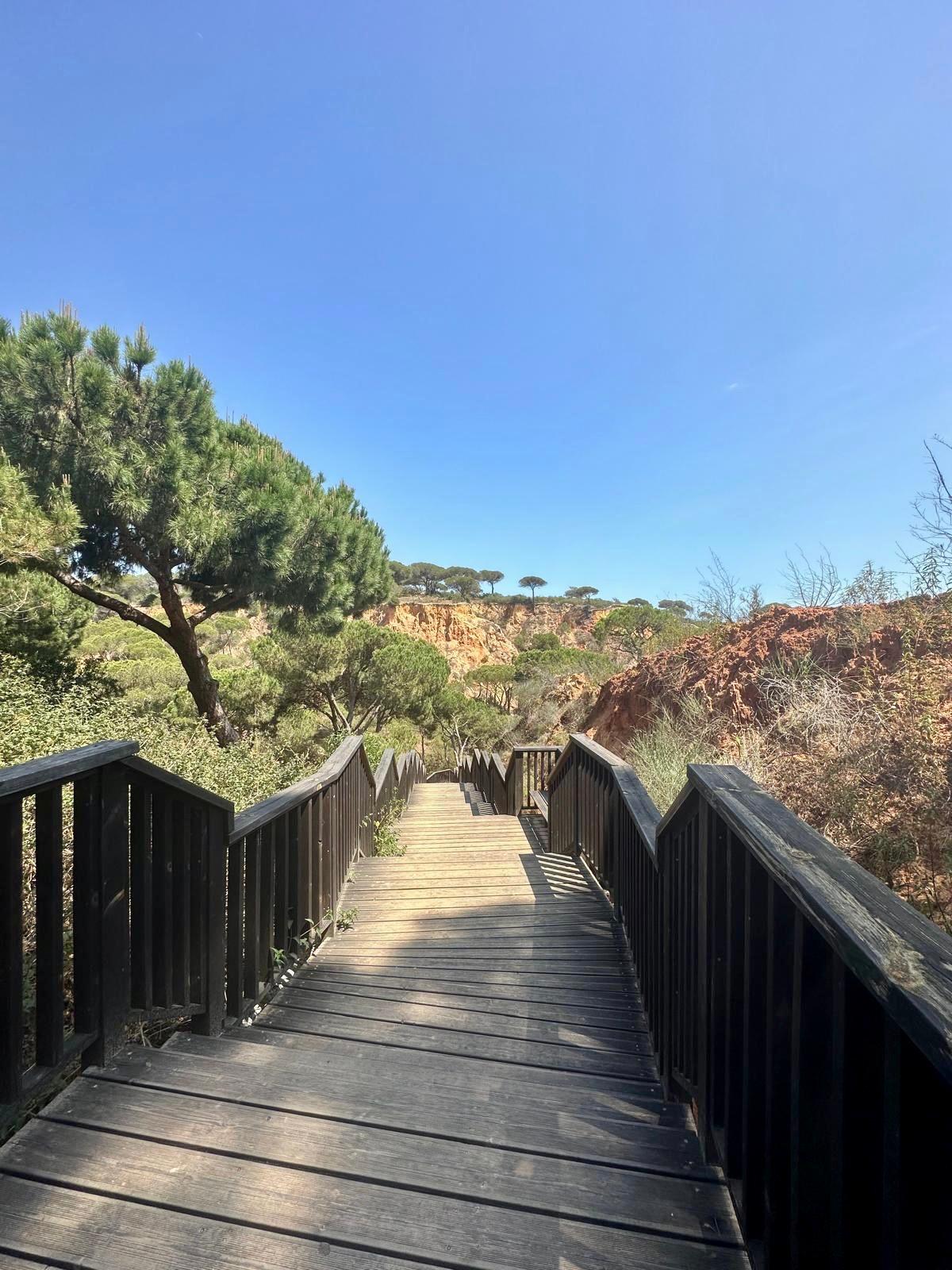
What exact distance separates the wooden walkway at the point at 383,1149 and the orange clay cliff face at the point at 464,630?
3431 centimetres

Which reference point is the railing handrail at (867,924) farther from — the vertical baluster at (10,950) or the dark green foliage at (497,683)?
the dark green foliage at (497,683)

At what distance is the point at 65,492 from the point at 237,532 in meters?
2.26

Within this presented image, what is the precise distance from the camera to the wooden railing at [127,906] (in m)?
1.44

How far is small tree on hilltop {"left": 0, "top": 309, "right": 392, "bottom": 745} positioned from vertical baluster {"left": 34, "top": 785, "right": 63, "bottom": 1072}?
Result: 7.51 m

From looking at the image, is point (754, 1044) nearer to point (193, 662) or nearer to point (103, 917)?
point (103, 917)

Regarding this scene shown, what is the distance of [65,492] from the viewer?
8.06 m

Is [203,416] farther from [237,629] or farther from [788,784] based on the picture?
[237,629]

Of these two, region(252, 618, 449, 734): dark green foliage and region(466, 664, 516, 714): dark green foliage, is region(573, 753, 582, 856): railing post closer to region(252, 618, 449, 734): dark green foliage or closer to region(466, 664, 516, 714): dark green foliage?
region(252, 618, 449, 734): dark green foliage

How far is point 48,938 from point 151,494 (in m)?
8.40

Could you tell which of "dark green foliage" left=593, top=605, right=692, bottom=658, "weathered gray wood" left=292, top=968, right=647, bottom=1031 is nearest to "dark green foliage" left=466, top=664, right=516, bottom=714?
"dark green foliage" left=593, top=605, right=692, bottom=658

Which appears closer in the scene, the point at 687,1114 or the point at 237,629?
the point at 687,1114

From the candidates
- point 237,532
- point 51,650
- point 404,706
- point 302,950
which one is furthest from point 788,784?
point 404,706

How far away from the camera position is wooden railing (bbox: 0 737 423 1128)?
1443mm

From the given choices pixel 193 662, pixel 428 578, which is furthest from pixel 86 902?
pixel 428 578
